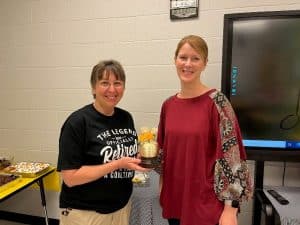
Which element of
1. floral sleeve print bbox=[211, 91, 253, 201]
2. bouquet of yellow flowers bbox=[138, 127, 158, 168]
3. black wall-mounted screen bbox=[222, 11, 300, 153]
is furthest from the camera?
black wall-mounted screen bbox=[222, 11, 300, 153]

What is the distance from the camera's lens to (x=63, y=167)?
138 cm

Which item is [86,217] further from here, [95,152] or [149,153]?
[149,153]

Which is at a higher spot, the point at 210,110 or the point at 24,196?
the point at 210,110

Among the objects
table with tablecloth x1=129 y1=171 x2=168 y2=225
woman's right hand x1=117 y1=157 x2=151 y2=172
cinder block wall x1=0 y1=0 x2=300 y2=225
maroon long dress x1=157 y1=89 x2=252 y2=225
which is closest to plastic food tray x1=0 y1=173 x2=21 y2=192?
cinder block wall x1=0 y1=0 x2=300 y2=225

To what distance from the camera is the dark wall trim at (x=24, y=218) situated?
9.39 ft

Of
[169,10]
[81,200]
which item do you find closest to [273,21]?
[169,10]

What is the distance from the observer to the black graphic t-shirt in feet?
4.57

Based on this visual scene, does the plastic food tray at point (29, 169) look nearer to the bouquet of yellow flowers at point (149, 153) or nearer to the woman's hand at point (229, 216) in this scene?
the bouquet of yellow flowers at point (149, 153)

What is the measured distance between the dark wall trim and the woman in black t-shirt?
1.53 m

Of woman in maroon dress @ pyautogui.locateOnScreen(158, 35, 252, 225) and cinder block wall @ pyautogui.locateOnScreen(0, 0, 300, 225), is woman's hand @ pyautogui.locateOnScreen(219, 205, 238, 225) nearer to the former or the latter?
woman in maroon dress @ pyautogui.locateOnScreen(158, 35, 252, 225)

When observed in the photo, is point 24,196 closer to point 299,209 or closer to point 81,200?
point 81,200

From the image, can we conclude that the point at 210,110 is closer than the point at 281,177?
Yes

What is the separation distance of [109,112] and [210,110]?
1.80 feet

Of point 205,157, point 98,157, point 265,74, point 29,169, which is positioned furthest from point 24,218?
point 265,74
